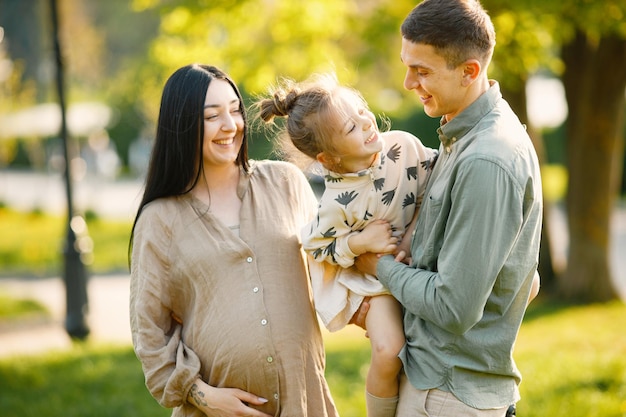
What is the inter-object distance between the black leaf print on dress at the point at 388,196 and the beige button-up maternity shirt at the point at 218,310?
19.5 inches

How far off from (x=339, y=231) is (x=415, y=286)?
0.43 m

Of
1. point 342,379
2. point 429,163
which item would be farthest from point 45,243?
point 429,163

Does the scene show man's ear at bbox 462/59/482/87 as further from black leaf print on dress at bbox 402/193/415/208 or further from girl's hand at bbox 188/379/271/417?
girl's hand at bbox 188/379/271/417

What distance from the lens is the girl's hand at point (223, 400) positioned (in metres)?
2.87

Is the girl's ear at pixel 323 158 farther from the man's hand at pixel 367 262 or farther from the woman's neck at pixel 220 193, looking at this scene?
the woman's neck at pixel 220 193

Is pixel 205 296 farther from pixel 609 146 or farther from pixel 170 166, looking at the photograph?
pixel 609 146

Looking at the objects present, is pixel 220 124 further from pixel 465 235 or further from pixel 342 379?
pixel 342 379

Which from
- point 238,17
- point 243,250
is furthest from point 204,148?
point 238,17

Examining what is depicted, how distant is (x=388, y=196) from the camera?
2.69 m

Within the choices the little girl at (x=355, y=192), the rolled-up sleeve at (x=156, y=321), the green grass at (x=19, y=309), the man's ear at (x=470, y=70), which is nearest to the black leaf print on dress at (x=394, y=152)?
the little girl at (x=355, y=192)

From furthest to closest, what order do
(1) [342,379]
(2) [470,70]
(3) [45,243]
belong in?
(3) [45,243], (1) [342,379], (2) [470,70]

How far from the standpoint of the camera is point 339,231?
271 cm

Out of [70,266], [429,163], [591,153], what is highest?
[429,163]

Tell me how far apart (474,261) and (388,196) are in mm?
552
